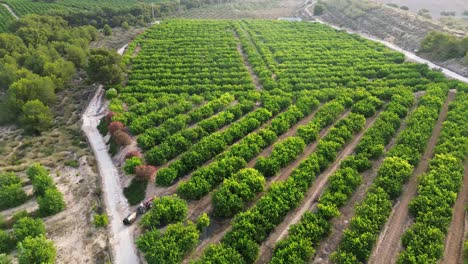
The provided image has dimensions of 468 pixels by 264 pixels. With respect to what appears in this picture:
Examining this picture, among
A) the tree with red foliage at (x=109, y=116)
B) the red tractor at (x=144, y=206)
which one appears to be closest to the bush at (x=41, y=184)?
the red tractor at (x=144, y=206)

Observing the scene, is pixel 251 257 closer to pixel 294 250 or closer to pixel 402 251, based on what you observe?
pixel 294 250

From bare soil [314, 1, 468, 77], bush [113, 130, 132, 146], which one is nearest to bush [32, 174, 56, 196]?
bush [113, 130, 132, 146]

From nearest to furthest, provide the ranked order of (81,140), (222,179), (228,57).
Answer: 1. (222,179)
2. (81,140)
3. (228,57)

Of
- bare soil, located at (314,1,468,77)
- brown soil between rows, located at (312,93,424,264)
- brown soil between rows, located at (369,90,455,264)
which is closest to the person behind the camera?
brown soil between rows, located at (369,90,455,264)

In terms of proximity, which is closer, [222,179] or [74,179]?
[222,179]

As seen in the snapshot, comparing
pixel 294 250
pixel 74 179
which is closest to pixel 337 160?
pixel 294 250

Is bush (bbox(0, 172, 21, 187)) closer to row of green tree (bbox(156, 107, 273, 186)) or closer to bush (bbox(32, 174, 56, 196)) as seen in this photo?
bush (bbox(32, 174, 56, 196))

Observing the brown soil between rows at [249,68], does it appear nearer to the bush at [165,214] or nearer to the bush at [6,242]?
the bush at [165,214]
